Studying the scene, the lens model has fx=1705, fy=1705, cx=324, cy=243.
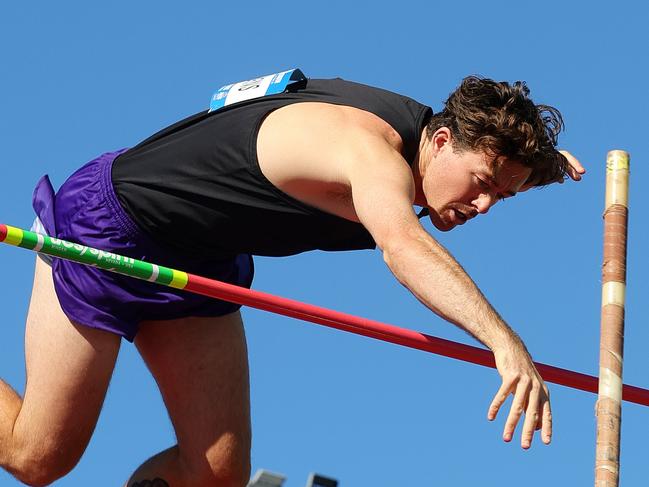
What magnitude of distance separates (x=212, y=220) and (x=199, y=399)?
2.58ft

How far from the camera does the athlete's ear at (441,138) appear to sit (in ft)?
21.2

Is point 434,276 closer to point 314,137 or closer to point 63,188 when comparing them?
point 314,137

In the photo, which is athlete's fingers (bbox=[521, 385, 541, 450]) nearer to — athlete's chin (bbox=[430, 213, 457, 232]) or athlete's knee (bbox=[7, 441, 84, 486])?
athlete's chin (bbox=[430, 213, 457, 232])

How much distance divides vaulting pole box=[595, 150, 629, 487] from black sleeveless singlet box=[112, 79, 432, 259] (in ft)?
2.50

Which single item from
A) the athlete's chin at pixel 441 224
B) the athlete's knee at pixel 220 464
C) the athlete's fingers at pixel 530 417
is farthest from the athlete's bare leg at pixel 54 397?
the athlete's fingers at pixel 530 417

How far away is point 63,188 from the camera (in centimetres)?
692

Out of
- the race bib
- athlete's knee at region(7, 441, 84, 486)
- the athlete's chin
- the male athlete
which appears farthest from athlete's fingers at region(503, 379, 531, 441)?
athlete's knee at region(7, 441, 84, 486)

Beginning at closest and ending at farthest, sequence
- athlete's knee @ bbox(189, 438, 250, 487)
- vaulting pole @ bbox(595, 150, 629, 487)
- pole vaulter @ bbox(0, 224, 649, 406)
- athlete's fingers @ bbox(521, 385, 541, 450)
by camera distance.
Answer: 1. athlete's fingers @ bbox(521, 385, 541, 450)
2. vaulting pole @ bbox(595, 150, 629, 487)
3. pole vaulter @ bbox(0, 224, 649, 406)
4. athlete's knee @ bbox(189, 438, 250, 487)

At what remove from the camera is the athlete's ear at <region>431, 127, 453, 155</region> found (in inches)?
254

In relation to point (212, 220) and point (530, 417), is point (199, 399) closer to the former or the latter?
point (212, 220)

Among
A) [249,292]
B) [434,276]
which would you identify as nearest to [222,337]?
[249,292]

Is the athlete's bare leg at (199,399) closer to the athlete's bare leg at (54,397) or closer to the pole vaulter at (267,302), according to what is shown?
the athlete's bare leg at (54,397)

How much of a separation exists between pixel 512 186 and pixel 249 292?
1139 millimetres

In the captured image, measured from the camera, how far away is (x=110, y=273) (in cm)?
663
